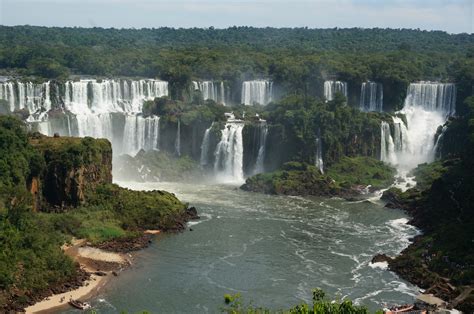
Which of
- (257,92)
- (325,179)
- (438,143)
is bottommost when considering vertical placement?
(325,179)

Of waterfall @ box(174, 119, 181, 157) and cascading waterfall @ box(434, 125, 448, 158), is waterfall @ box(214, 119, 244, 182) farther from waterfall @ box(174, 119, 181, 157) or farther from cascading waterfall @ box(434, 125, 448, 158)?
cascading waterfall @ box(434, 125, 448, 158)

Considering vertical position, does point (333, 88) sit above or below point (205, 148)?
above

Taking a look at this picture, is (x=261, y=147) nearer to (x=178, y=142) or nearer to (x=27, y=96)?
(x=178, y=142)

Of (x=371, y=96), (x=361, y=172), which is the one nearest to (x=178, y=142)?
(x=361, y=172)

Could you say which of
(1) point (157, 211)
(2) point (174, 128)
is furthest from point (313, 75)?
(1) point (157, 211)

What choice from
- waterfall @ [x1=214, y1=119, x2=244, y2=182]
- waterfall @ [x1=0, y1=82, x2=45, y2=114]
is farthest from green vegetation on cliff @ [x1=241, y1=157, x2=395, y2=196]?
waterfall @ [x1=0, y1=82, x2=45, y2=114]

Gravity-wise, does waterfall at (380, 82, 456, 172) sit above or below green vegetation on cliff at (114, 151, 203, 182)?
above

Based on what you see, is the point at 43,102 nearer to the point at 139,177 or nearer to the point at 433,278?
the point at 139,177
